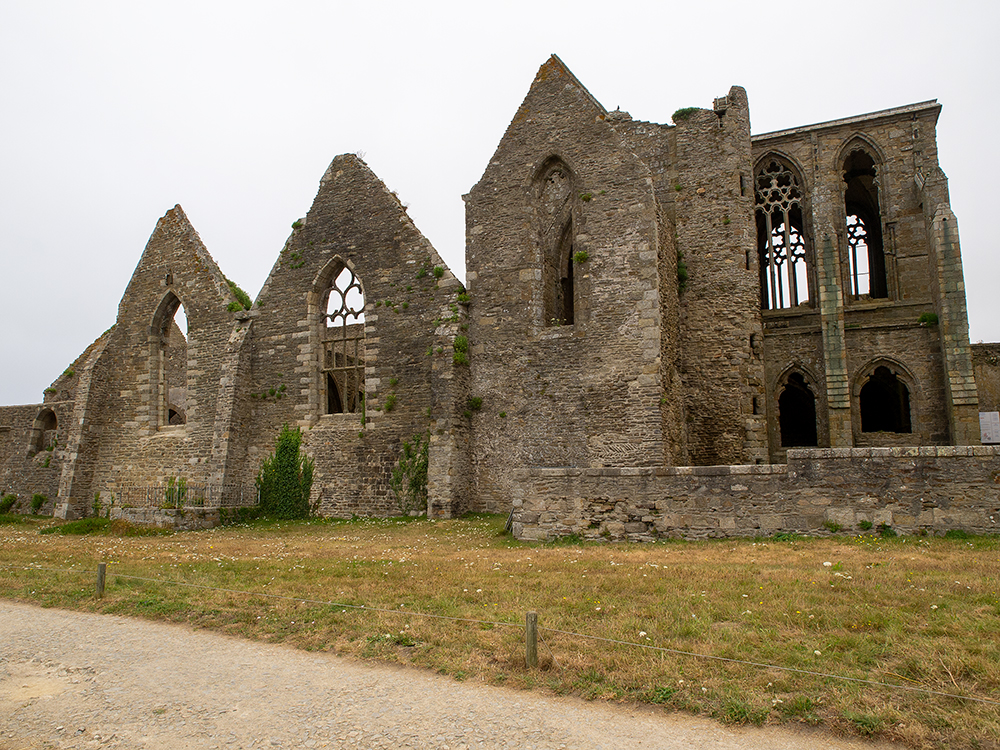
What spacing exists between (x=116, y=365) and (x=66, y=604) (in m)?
16.0

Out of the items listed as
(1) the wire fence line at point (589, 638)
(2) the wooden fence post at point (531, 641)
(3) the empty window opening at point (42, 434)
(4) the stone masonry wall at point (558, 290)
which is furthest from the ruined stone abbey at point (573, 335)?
(2) the wooden fence post at point (531, 641)

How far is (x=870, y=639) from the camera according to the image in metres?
5.18

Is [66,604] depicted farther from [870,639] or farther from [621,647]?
[870,639]

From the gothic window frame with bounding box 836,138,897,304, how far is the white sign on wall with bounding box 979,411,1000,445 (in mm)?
4265

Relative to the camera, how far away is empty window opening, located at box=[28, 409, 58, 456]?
2422 cm

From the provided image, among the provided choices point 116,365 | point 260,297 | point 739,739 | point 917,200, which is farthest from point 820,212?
point 116,365

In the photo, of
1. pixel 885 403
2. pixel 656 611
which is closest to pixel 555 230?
pixel 656 611

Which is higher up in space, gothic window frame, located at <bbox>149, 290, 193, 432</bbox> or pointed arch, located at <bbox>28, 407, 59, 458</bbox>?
gothic window frame, located at <bbox>149, 290, 193, 432</bbox>

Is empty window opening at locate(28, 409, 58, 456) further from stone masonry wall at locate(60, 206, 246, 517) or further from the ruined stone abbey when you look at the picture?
stone masonry wall at locate(60, 206, 246, 517)

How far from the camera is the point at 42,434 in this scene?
24.5 metres

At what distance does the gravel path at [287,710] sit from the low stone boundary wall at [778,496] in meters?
6.03


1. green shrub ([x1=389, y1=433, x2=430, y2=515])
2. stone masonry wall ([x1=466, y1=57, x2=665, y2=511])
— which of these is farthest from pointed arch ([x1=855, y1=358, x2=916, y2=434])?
green shrub ([x1=389, y1=433, x2=430, y2=515])

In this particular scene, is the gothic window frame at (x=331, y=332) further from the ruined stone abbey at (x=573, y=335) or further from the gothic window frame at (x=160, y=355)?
the gothic window frame at (x=160, y=355)

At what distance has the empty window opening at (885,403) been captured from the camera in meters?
20.1
